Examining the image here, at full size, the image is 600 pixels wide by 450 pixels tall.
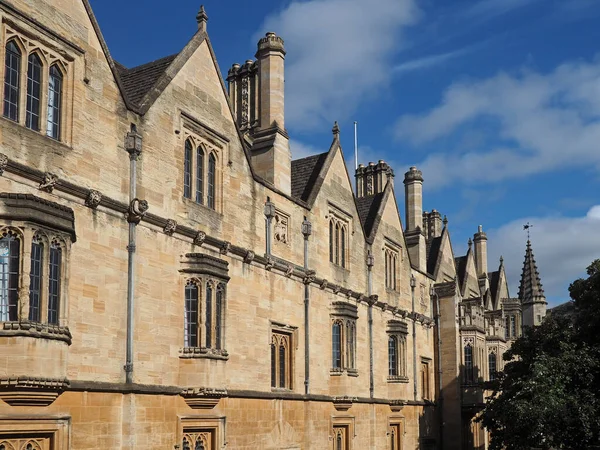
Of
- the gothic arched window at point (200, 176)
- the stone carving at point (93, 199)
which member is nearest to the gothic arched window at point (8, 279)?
the stone carving at point (93, 199)

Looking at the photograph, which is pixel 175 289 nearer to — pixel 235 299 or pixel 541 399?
pixel 235 299

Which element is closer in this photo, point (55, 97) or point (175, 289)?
point (55, 97)

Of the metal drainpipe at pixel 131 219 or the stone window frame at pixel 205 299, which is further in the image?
the stone window frame at pixel 205 299

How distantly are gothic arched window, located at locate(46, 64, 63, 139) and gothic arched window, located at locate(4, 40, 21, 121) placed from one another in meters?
0.88

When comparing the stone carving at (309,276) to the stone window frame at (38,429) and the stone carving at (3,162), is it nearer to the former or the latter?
the stone window frame at (38,429)

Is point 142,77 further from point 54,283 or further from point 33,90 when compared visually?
point 54,283

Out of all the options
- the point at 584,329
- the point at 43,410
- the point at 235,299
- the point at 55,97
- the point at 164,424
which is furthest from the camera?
the point at 584,329

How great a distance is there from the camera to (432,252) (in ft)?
151

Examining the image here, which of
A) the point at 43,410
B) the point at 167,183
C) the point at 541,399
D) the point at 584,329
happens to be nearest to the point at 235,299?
the point at 167,183

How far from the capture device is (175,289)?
20547 millimetres

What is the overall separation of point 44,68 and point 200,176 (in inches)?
251

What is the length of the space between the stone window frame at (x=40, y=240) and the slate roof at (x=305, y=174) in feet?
45.5

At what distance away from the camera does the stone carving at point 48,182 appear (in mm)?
16438

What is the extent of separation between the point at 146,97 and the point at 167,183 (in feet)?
7.47
